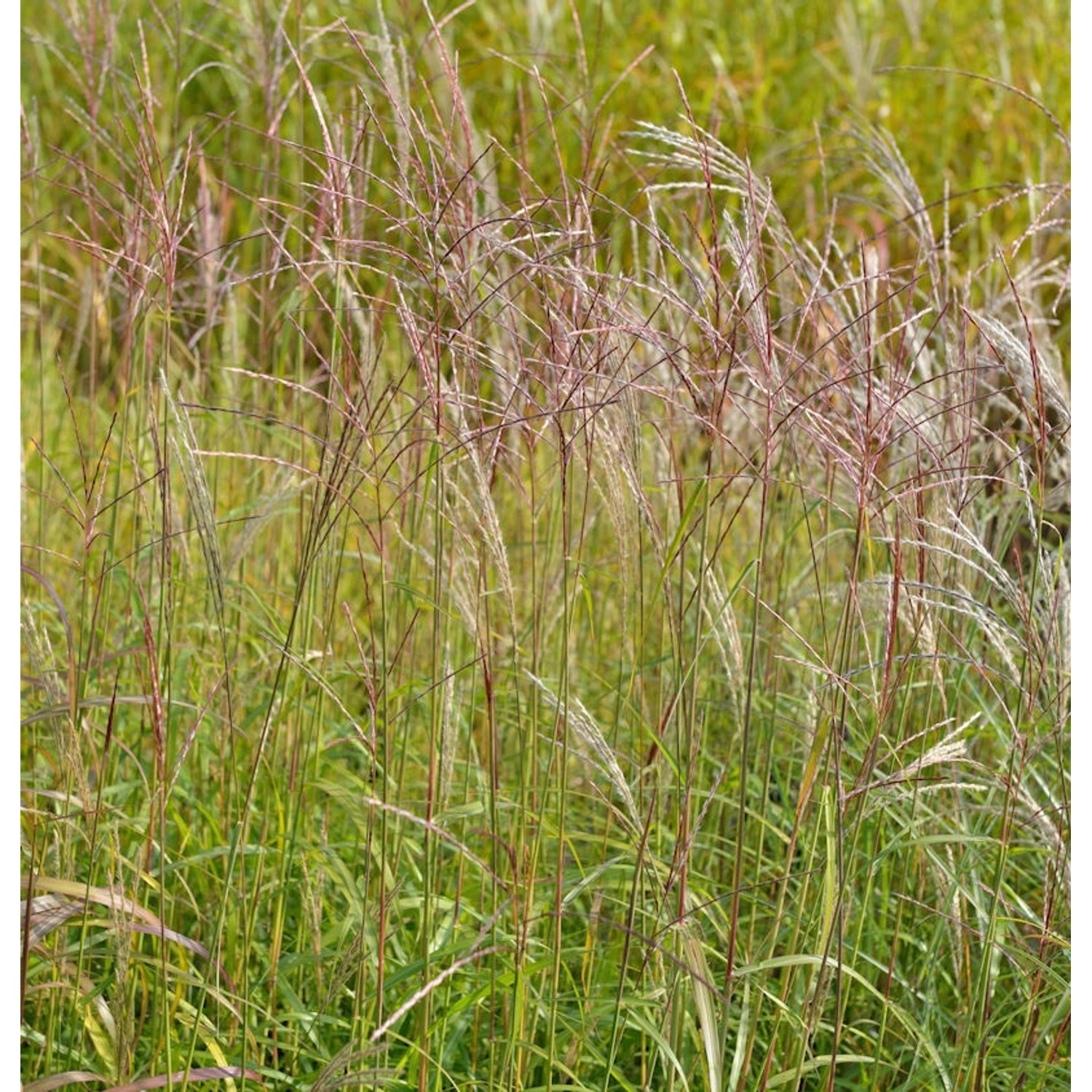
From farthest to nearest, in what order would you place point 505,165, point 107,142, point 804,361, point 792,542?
point 505,165 → point 792,542 → point 107,142 → point 804,361

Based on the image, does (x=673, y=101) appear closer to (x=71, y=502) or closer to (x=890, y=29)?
(x=890, y=29)

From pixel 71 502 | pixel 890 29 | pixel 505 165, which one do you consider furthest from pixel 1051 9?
pixel 71 502

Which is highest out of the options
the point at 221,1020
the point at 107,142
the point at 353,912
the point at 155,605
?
the point at 107,142

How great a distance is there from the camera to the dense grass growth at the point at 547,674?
117 centimetres

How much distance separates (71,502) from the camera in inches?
96.3

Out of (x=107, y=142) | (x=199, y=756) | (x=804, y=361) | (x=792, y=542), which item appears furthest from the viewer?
(x=792, y=542)

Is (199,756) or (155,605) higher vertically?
(155,605)

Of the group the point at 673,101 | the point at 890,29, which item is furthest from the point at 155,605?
the point at 890,29

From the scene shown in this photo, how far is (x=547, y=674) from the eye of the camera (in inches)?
81.1

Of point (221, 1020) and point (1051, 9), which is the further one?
point (1051, 9)

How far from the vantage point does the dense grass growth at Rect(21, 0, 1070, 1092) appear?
3.83ft

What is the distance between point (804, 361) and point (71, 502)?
67.8 inches

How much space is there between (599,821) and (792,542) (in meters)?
0.73

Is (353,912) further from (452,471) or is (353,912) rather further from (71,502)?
(71,502)
